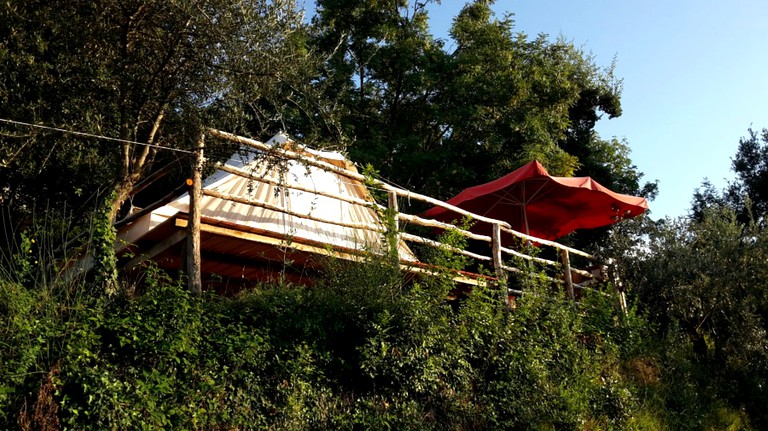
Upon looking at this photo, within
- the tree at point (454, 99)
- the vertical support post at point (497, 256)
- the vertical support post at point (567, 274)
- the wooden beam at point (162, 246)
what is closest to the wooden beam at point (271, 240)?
the wooden beam at point (162, 246)

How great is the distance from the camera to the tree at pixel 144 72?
24.3ft

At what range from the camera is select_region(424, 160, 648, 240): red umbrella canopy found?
11.7 m

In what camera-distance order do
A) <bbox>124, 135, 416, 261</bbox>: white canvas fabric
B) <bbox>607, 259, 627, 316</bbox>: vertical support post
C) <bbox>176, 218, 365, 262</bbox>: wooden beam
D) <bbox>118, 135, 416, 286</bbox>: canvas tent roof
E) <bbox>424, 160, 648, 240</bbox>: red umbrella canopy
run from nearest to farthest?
<bbox>176, 218, 365, 262</bbox>: wooden beam → <bbox>118, 135, 416, 286</bbox>: canvas tent roof → <bbox>124, 135, 416, 261</bbox>: white canvas fabric → <bbox>607, 259, 627, 316</bbox>: vertical support post → <bbox>424, 160, 648, 240</bbox>: red umbrella canopy

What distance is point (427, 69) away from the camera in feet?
59.0

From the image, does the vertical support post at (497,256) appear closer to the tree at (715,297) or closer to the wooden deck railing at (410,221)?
the wooden deck railing at (410,221)

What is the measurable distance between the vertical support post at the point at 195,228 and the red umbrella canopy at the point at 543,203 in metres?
4.24

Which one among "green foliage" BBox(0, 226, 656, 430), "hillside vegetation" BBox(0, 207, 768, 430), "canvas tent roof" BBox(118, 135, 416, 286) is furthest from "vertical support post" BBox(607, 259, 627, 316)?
"canvas tent roof" BBox(118, 135, 416, 286)

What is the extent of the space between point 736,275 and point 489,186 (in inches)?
137

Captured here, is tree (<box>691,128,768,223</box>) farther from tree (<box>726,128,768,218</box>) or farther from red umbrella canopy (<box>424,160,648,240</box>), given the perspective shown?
red umbrella canopy (<box>424,160,648,240</box>)

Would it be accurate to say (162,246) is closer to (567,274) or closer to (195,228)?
(195,228)

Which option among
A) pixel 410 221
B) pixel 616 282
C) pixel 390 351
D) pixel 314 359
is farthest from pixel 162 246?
pixel 616 282

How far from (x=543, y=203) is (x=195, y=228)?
21.8 feet

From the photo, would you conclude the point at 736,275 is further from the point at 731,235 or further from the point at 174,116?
the point at 174,116

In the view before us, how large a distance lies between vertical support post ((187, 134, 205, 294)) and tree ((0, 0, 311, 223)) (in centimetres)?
40
